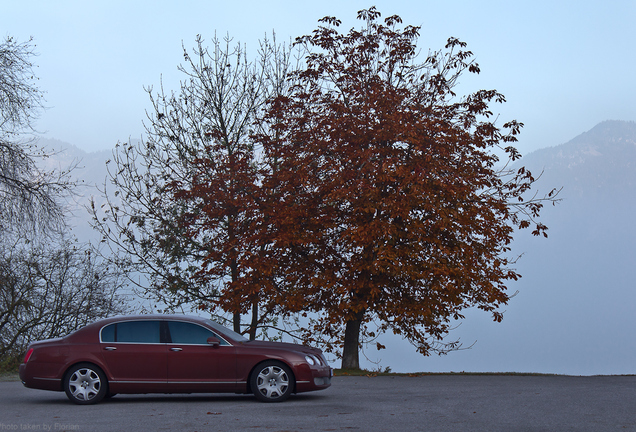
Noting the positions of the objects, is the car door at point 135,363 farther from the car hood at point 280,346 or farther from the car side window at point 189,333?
the car hood at point 280,346

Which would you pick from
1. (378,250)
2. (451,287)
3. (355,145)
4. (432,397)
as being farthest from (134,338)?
(355,145)

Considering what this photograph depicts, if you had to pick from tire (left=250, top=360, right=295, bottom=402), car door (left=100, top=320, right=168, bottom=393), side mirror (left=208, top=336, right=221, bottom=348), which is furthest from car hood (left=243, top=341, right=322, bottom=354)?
car door (left=100, top=320, right=168, bottom=393)

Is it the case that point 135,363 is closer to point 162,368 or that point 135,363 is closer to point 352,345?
point 162,368

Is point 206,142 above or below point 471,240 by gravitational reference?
above

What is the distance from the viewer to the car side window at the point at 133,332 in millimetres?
11055

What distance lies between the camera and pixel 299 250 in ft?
66.1

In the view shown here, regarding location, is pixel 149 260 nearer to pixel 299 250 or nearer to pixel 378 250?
pixel 299 250

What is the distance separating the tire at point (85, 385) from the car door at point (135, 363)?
0.66 ft

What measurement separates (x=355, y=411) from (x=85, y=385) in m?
4.62

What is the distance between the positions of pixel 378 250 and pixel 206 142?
892 cm

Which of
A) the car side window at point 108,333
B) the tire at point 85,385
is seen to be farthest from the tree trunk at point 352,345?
the tire at point 85,385

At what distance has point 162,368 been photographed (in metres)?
10.9

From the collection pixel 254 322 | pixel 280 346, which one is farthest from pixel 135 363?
pixel 254 322

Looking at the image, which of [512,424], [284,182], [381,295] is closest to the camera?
[512,424]
